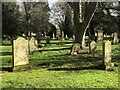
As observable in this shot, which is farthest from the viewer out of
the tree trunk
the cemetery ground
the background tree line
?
the background tree line

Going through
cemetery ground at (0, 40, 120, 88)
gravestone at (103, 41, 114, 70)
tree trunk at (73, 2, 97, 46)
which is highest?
tree trunk at (73, 2, 97, 46)

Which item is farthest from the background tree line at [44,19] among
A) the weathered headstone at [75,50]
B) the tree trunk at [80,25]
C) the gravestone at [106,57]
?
the gravestone at [106,57]

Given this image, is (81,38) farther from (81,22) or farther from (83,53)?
(83,53)

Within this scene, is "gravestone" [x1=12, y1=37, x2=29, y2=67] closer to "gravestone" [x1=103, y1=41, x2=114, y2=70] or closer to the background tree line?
"gravestone" [x1=103, y1=41, x2=114, y2=70]

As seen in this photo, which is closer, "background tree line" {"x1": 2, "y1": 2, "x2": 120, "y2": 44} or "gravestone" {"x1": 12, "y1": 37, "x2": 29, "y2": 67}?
"gravestone" {"x1": 12, "y1": 37, "x2": 29, "y2": 67}

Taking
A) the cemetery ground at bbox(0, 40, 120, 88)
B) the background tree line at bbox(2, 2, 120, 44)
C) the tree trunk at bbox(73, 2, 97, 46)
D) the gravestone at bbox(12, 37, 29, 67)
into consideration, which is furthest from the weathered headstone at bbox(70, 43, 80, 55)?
the background tree line at bbox(2, 2, 120, 44)

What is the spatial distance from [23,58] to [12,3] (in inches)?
1488

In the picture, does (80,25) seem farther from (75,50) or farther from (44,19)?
(44,19)

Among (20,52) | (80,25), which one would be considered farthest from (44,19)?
(20,52)

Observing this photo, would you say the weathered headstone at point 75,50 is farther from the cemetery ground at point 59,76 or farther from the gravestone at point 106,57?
the gravestone at point 106,57

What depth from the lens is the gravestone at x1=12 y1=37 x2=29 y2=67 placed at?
39.8ft

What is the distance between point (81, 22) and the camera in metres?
22.4

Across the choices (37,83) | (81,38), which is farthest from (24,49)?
(81,38)

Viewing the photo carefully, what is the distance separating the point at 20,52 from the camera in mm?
12422
